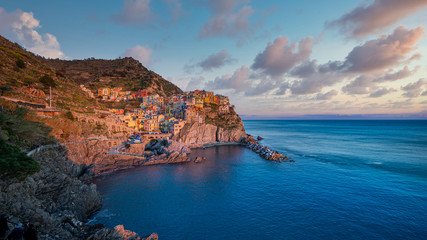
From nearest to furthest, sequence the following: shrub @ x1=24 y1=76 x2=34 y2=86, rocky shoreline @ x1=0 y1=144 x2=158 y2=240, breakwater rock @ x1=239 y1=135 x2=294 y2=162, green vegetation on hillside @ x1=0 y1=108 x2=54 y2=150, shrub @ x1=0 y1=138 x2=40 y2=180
Result: rocky shoreline @ x1=0 y1=144 x2=158 y2=240, shrub @ x1=0 y1=138 x2=40 y2=180, green vegetation on hillside @ x1=0 y1=108 x2=54 y2=150, shrub @ x1=24 y1=76 x2=34 y2=86, breakwater rock @ x1=239 y1=135 x2=294 y2=162

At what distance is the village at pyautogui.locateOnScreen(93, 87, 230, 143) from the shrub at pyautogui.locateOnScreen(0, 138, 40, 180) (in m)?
29.8

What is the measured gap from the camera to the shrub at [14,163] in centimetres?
1047

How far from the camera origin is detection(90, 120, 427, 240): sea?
15.4 metres

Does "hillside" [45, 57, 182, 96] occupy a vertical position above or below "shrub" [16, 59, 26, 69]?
above

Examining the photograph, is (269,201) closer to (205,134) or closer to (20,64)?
(205,134)

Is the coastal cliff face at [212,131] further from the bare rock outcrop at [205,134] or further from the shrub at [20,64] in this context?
the shrub at [20,64]

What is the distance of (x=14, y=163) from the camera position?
34.6ft

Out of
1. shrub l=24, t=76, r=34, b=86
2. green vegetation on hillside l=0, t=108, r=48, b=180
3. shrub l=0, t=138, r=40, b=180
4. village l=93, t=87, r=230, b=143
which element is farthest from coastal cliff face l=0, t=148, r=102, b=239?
shrub l=24, t=76, r=34, b=86

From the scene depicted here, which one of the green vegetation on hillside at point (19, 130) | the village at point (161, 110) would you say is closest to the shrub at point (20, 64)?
the village at point (161, 110)

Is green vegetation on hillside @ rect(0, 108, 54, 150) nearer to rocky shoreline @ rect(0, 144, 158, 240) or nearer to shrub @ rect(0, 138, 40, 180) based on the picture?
rocky shoreline @ rect(0, 144, 158, 240)

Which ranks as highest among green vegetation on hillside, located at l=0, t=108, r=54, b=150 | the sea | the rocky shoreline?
green vegetation on hillside, located at l=0, t=108, r=54, b=150

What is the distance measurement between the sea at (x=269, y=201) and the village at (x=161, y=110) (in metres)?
20.9

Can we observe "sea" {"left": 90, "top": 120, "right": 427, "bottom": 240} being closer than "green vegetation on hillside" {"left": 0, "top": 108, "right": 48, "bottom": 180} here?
No

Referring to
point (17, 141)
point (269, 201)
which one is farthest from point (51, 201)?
point (269, 201)
